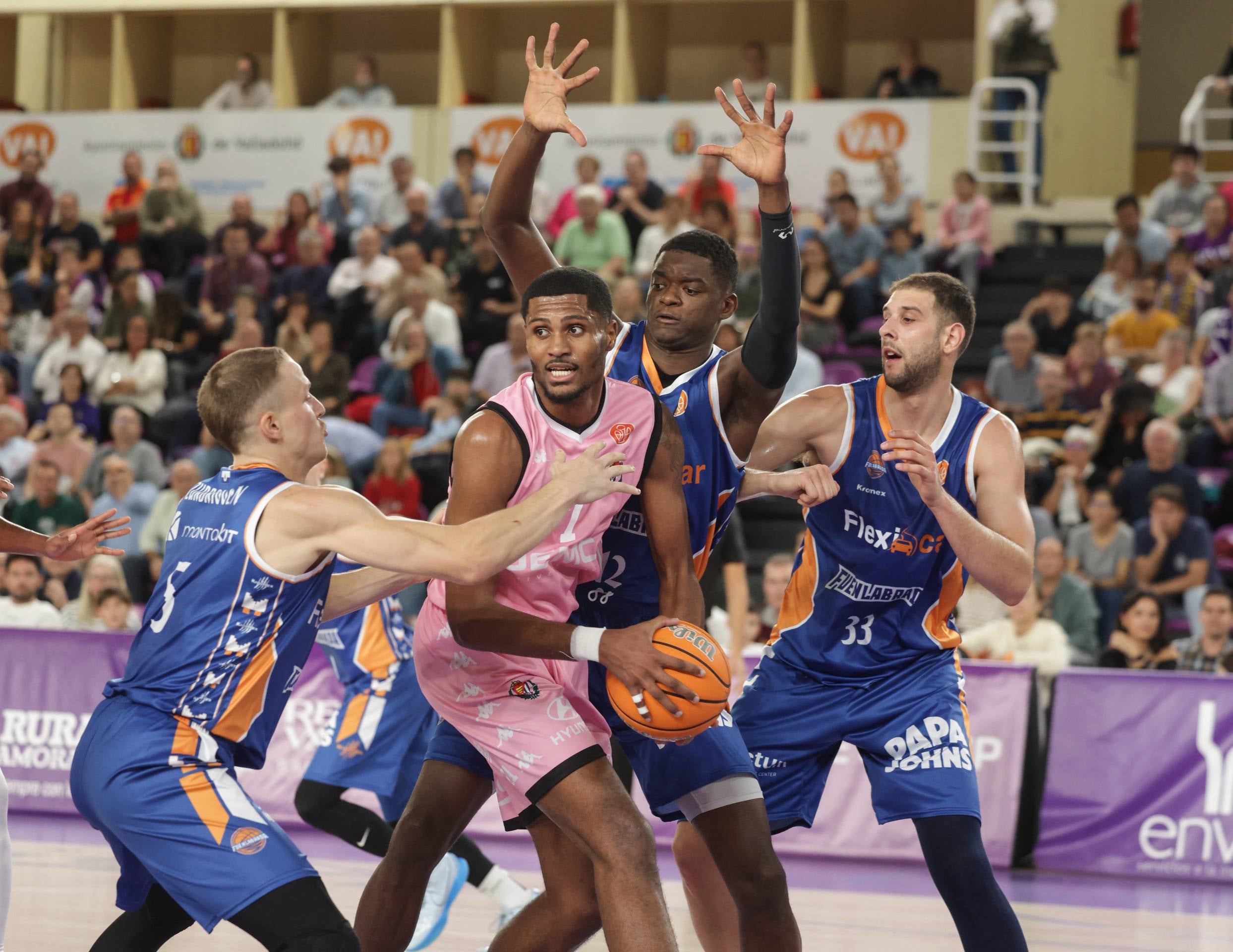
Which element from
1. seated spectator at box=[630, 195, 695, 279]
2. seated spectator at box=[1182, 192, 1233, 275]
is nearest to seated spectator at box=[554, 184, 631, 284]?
seated spectator at box=[630, 195, 695, 279]

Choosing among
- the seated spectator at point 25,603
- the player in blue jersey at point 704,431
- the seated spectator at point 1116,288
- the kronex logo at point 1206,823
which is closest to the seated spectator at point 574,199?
the seated spectator at point 1116,288

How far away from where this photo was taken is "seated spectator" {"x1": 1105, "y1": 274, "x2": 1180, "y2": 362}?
42.4ft

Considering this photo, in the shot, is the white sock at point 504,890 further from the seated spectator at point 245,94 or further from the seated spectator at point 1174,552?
the seated spectator at point 245,94

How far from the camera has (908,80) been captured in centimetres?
1756

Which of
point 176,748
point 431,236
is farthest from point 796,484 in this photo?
point 431,236

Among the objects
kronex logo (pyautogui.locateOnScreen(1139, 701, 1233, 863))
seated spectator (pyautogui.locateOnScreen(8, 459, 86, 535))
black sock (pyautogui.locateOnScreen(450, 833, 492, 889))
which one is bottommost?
kronex logo (pyautogui.locateOnScreen(1139, 701, 1233, 863))

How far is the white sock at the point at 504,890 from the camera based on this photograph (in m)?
6.60

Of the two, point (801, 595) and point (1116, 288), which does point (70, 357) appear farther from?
point (801, 595)

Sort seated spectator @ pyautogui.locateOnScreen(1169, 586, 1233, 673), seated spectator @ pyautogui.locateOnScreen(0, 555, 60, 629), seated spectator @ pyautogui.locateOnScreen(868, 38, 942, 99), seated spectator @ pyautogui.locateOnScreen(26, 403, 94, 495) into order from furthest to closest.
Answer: seated spectator @ pyautogui.locateOnScreen(868, 38, 942, 99) < seated spectator @ pyautogui.locateOnScreen(26, 403, 94, 495) < seated spectator @ pyautogui.locateOnScreen(0, 555, 60, 629) < seated spectator @ pyautogui.locateOnScreen(1169, 586, 1233, 673)

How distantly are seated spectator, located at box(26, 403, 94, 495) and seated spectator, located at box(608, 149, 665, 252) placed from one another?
17.1 feet

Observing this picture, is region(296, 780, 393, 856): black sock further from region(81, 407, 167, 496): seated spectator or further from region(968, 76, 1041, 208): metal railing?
region(968, 76, 1041, 208): metal railing

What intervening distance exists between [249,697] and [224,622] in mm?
202

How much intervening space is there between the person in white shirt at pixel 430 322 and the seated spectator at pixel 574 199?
1563mm

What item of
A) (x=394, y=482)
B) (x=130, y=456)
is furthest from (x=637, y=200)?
(x=130, y=456)
